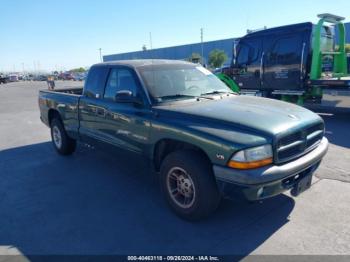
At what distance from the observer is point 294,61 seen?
9.11m

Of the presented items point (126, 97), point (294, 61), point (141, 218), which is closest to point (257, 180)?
point (141, 218)

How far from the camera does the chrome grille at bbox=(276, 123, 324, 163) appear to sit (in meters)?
3.17

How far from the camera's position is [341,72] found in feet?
32.2

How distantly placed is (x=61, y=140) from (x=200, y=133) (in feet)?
13.3

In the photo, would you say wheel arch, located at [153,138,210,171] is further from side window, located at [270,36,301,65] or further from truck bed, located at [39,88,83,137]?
side window, located at [270,36,301,65]

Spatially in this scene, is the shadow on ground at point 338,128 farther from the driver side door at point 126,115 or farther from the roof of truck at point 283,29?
the driver side door at point 126,115

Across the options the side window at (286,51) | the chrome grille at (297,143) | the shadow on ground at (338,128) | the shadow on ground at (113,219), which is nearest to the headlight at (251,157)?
the chrome grille at (297,143)

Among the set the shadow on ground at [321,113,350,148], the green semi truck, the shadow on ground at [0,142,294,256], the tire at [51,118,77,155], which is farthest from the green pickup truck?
the green semi truck

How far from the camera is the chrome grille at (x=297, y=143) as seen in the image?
3.17 metres

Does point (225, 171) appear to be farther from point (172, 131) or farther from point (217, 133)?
point (172, 131)

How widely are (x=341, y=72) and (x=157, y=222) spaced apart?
8.81m

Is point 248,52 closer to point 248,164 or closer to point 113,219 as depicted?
point 248,164

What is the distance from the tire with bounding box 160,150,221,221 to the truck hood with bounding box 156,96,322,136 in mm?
463

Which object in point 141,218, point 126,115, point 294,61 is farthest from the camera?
point 294,61
